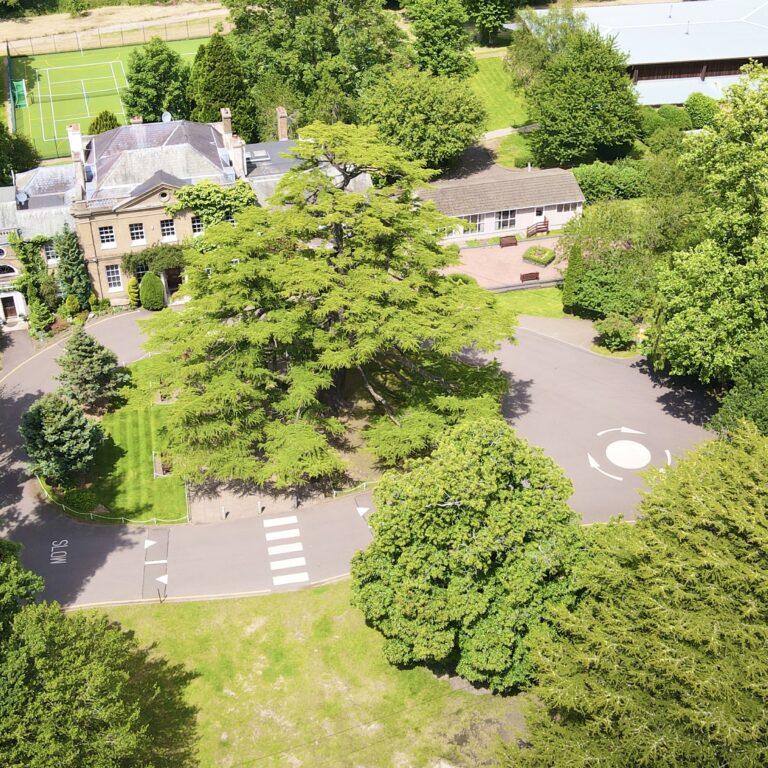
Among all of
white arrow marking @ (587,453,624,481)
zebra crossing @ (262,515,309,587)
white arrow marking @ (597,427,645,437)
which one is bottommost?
zebra crossing @ (262,515,309,587)

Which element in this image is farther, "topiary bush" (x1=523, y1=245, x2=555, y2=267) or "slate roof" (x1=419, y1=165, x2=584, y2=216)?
"slate roof" (x1=419, y1=165, x2=584, y2=216)

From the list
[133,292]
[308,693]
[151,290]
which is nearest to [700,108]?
[151,290]

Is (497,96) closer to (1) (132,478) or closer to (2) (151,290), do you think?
(2) (151,290)

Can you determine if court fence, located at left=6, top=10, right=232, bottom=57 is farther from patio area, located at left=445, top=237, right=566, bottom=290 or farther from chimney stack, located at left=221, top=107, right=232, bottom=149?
patio area, located at left=445, top=237, right=566, bottom=290

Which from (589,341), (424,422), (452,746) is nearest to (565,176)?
(589,341)

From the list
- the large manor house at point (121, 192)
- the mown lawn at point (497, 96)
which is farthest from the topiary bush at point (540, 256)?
the mown lawn at point (497, 96)

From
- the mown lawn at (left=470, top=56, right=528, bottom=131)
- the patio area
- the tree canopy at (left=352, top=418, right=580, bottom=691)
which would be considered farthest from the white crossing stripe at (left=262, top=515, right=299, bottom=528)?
the mown lawn at (left=470, top=56, right=528, bottom=131)

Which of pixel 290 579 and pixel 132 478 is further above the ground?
pixel 132 478
